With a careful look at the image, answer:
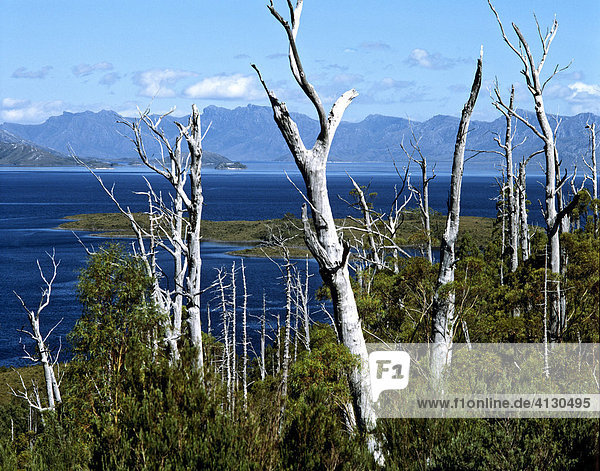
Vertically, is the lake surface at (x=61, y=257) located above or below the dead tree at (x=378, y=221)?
below

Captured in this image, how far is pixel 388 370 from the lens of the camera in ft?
37.4

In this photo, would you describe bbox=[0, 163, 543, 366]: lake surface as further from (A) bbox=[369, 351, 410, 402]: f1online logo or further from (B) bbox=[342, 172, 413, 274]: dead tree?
(A) bbox=[369, 351, 410, 402]: f1online logo

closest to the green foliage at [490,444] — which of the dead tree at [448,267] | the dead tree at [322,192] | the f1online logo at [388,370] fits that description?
the dead tree at [322,192]

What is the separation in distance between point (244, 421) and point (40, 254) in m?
71.5

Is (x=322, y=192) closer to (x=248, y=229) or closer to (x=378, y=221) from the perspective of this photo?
(x=378, y=221)

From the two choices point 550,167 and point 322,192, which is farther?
point 550,167

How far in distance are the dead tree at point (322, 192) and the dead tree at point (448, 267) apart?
9.11 feet

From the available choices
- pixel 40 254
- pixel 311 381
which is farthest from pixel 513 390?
pixel 40 254

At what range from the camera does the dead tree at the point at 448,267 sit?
10.5 metres

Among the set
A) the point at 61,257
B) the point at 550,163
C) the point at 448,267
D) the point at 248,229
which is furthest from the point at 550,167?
the point at 248,229

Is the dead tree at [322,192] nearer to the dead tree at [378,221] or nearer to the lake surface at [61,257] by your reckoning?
the dead tree at [378,221]

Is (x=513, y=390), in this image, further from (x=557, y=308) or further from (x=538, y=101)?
(x=538, y=101)

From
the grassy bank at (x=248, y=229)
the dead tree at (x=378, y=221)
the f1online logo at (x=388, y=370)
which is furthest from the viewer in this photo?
the grassy bank at (x=248, y=229)

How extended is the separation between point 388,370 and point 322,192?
14.9ft
